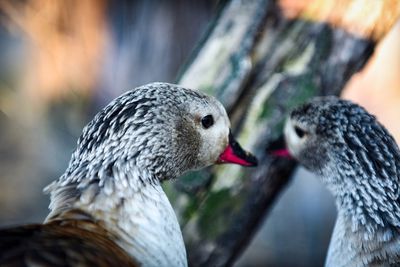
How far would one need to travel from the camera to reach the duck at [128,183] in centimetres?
163

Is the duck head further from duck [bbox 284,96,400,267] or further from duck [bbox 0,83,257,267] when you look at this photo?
duck [bbox 284,96,400,267]

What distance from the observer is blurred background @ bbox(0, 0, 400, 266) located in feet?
14.2

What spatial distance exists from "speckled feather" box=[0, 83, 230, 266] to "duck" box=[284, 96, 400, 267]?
0.50m

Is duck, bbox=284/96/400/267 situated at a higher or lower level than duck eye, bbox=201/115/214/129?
lower

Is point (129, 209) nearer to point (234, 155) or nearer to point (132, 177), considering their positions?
point (132, 177)

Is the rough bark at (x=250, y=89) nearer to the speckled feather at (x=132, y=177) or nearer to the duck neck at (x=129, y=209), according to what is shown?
the speckled feather at (x=132, y=177)

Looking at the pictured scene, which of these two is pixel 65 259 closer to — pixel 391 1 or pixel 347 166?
pixel 347 166

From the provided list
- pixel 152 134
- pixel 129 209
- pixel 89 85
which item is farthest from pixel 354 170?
pixel 89 85

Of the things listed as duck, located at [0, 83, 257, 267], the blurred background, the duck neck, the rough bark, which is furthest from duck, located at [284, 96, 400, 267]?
the blurred background

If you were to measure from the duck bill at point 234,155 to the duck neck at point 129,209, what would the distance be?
0.42 m

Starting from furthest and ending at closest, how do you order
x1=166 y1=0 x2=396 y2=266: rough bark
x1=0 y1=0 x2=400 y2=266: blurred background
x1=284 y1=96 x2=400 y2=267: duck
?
1. x1=0 y1=0 x2=400 y2=266: blurred background
2. x1=166 y1=0 x2=396 y2=266: rough bark
3. x1=284 y1=96 x2=400 y2=267: duck

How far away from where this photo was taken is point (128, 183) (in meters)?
1.92

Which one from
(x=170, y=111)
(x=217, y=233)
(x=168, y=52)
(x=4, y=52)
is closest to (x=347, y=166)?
(x=217, y=233)

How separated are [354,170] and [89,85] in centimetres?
286
